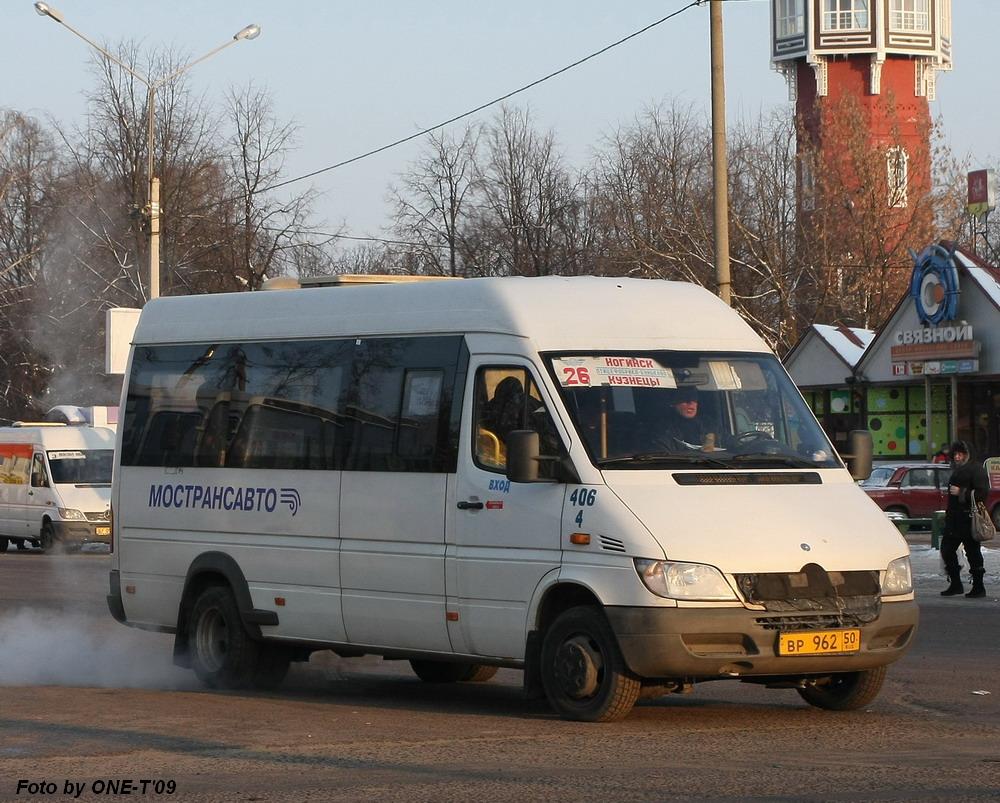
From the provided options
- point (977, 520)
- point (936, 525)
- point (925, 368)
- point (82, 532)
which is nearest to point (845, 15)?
point (925, 368)

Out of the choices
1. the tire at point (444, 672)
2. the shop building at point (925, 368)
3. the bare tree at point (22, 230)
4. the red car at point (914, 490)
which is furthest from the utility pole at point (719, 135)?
the bare tree at point (22, 230)

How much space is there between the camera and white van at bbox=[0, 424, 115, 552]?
115ft

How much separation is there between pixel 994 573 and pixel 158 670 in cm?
1402

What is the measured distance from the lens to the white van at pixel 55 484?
3503cm

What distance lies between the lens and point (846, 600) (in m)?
9.69

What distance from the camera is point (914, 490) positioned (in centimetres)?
3666

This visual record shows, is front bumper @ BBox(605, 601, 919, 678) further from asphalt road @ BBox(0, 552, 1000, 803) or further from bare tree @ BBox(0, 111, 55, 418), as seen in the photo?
bare tree @ BBox(0, 111, 55, 418)

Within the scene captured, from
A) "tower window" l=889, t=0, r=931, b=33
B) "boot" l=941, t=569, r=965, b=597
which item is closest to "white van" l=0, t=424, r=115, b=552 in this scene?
"boot" l=941, t=569, r=965, b=597

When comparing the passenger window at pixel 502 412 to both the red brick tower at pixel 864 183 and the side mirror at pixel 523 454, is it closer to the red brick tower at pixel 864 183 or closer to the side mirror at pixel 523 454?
the side mirror at pixel 523 454

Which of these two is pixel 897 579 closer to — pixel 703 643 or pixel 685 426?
pixel 703 643

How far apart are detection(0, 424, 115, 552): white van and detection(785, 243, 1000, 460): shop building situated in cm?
2041

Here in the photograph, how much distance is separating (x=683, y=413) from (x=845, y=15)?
2776 inches

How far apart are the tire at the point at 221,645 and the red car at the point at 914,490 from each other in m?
25.8

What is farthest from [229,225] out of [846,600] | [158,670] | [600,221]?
[846,600]
